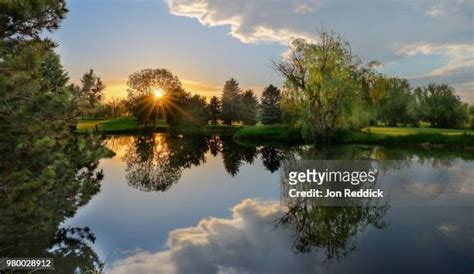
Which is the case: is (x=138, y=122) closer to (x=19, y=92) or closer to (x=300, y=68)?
(x=300, y=68)

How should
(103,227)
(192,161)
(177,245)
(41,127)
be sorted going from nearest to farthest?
1. (41,127)
2. (177,245)
3. (103,227)
4. (192,161)

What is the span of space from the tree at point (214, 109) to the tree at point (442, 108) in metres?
36.6

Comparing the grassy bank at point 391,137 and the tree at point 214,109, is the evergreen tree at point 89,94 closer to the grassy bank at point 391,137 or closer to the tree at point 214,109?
the grassy bank at point 391,137

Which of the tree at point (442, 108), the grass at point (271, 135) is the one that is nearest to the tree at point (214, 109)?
the grass at point (271, 135)

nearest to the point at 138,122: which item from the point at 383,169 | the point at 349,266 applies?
the point at 383,169

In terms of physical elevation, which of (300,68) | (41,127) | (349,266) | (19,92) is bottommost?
(349,266)

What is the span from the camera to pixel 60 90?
674 centimetres

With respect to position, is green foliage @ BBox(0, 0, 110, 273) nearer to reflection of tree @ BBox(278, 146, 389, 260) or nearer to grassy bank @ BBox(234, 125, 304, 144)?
reflection of tree @ BBox(278, 146, 389, 260)

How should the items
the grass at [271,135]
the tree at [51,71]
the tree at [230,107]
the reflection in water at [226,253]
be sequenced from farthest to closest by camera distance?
the tree at [230,107] < the grass at [271,135] < the reflection in water at [226,253] < the tree at [51,71]

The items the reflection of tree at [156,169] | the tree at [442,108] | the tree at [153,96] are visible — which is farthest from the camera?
the tree at [153,96]

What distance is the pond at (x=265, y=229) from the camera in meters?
8.06

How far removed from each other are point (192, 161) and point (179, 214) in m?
14.1

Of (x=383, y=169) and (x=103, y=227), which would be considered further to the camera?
(x=383, y=169)

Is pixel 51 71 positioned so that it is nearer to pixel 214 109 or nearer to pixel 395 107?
pixel 395 107
